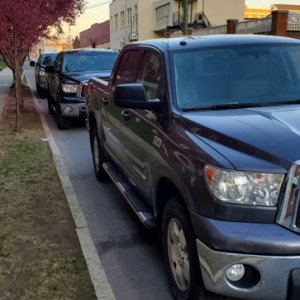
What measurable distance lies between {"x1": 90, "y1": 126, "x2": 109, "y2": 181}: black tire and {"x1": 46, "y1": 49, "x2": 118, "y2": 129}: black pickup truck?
11.8 feet

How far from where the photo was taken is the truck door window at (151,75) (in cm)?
423

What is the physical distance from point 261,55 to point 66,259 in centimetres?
246

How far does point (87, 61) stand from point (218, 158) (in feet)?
32.5

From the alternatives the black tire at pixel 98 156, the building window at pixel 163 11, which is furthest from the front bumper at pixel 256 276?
the building window at pixel 163 11

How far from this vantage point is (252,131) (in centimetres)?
316

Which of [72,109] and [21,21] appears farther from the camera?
[72,109]

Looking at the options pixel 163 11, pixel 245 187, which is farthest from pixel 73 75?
pixel 163 11

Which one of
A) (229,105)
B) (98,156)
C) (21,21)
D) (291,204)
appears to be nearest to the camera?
(291,204)

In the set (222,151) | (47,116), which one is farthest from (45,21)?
(222,151)

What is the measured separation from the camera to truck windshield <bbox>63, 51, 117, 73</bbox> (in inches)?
481

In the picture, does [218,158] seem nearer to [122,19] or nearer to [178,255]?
[178,255]

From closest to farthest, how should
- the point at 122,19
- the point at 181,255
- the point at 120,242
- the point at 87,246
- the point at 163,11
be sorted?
the point at 181,255 → the point at 87,246 → the point at 120,242 → the point at 163,11 → the point at 122,19

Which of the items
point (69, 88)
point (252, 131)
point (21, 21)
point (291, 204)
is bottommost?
point (69, 88)

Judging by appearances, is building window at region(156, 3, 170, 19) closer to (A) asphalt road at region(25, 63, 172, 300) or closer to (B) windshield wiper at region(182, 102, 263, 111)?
(A) asphalt road at region(25, 63, 172, 300)
